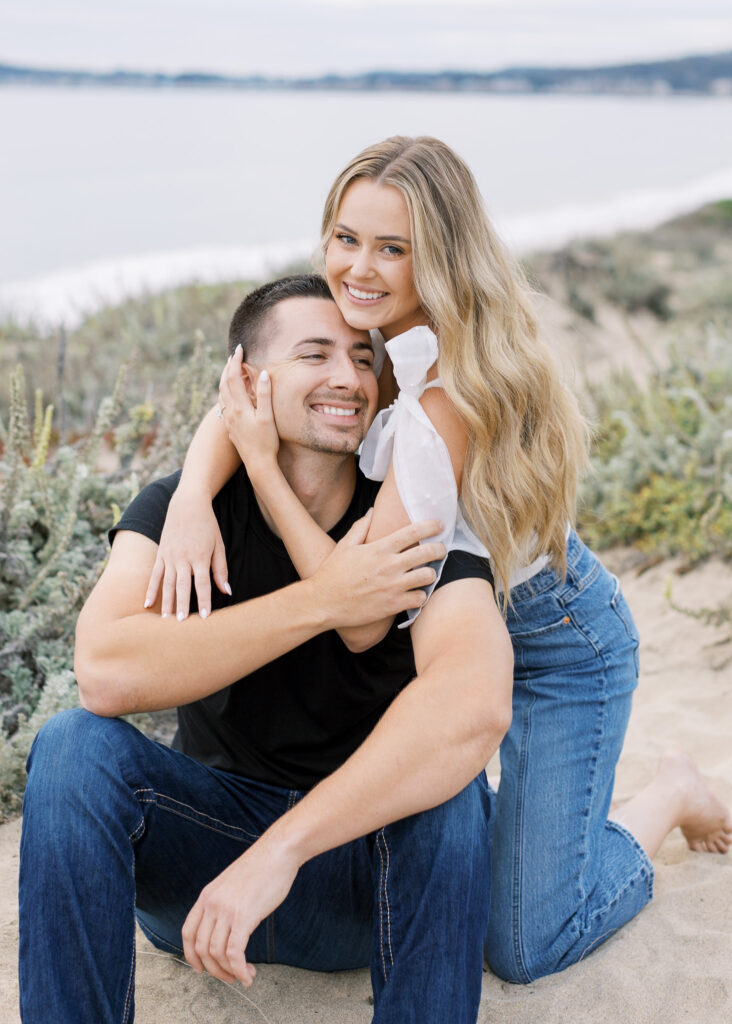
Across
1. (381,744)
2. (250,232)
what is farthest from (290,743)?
(250,232)

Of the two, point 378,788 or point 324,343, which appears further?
point 324,343

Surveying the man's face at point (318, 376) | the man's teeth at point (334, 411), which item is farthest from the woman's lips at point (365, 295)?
the man's teeth at point (334, 411)

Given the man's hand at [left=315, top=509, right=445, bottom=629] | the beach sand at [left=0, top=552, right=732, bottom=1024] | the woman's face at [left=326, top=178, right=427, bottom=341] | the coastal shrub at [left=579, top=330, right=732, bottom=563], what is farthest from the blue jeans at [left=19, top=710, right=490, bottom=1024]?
the coastal shrub at [left=579, top=330, right=732, bottom=563]

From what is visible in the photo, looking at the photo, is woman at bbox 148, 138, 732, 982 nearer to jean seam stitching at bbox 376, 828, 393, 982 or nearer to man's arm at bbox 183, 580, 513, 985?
man's arm at bbox 183, 580, 513, 985

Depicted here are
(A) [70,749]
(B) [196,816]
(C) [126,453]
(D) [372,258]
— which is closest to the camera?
(A) [70,749]

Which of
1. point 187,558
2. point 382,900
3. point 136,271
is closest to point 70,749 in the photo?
point 187,558

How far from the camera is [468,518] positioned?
7.91ft

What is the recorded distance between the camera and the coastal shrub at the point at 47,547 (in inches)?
130

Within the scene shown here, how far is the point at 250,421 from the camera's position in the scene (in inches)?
99.4

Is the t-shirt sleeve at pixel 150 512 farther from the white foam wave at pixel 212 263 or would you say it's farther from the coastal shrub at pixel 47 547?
the white foam wave at pixel 212 263

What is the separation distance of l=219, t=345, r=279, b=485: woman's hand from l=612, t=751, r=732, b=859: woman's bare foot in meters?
1.46

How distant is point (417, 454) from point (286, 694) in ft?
2.24

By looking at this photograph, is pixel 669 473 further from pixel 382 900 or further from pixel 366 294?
pixel 382 900

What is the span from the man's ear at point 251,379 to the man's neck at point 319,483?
175mm
